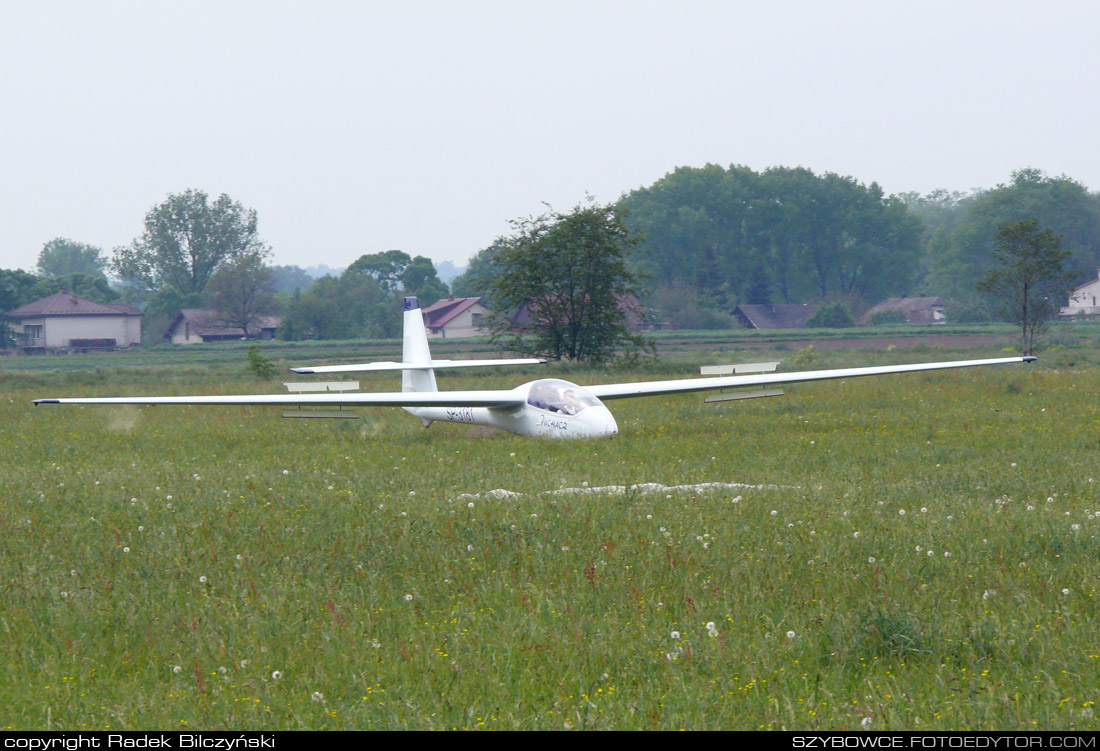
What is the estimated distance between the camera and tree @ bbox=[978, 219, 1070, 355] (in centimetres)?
4541

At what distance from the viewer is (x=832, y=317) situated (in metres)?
110

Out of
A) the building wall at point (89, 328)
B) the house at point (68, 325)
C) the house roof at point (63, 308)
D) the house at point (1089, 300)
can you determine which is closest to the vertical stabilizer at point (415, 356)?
the house at point (68, 325)

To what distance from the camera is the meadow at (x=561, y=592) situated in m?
4.75

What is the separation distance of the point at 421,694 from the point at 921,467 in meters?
9.11

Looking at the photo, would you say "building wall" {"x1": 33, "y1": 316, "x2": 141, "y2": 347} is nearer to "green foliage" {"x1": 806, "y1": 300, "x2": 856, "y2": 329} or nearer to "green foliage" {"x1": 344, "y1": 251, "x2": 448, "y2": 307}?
"green foliage" {"x1": 344, "y1": 251, "x2": 448, "y2": 307}

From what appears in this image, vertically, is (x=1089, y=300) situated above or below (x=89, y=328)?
above

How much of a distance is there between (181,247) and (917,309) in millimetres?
104766

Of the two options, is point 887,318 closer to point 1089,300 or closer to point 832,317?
point 832,317

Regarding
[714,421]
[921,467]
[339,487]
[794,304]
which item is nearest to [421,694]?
[339,487]

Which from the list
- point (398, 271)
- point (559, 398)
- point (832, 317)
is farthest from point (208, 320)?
point (559, 398)

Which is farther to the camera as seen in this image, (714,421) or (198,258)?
(198,258)

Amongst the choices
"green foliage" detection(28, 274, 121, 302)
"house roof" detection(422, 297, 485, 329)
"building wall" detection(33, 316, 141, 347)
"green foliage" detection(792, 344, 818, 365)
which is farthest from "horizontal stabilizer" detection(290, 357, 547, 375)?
"green foliage" detection(28, 274, 121, 302)

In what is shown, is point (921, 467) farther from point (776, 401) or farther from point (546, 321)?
point (546, 321)

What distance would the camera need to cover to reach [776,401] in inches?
932
